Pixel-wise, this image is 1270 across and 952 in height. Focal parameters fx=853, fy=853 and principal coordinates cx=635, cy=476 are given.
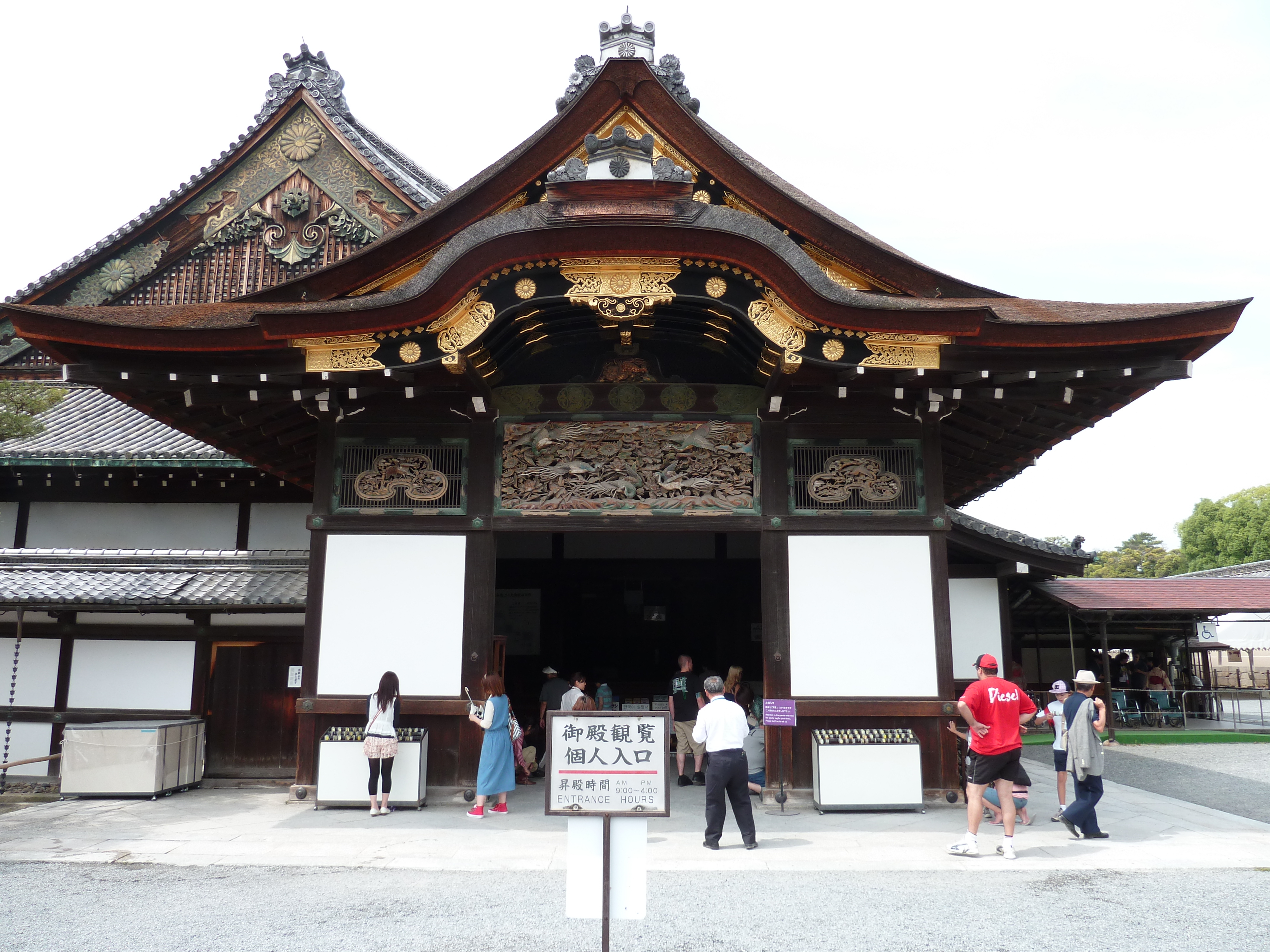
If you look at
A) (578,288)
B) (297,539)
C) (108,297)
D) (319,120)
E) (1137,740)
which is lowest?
(1137,740)

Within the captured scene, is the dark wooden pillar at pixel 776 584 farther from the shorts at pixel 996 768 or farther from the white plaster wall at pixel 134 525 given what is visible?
the white plaster wall at pixel 134 525

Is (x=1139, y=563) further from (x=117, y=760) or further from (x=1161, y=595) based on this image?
(x=117, y=760)

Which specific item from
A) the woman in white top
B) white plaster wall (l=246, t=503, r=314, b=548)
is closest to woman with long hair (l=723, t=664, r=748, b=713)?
the woman in white top

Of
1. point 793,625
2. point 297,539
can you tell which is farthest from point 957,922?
point 297,539

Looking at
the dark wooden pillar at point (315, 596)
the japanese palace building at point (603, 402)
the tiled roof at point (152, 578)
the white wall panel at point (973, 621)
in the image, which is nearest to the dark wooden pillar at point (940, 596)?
the japanese palace building at point (603, 402)

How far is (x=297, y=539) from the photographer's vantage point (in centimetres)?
1259

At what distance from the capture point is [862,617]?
8680 millimetres

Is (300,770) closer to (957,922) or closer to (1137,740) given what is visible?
(957,922)

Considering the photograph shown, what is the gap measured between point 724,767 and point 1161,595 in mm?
18282

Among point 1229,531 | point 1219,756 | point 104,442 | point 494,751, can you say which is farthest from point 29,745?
point 1229,531

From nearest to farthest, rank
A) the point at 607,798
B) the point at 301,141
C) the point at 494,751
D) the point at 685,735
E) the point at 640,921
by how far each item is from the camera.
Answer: the point at 607,798
the point at 640,921
the point at 494,751
the point at 685,735
the point at 301,141

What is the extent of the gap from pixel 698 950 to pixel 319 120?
15.9 meters

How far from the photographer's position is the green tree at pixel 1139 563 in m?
59.6

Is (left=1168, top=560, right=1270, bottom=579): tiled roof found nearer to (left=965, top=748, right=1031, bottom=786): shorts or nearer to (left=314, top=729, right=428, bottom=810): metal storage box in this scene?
(left=965, top=748, right=1031, bottom=786): shorts
